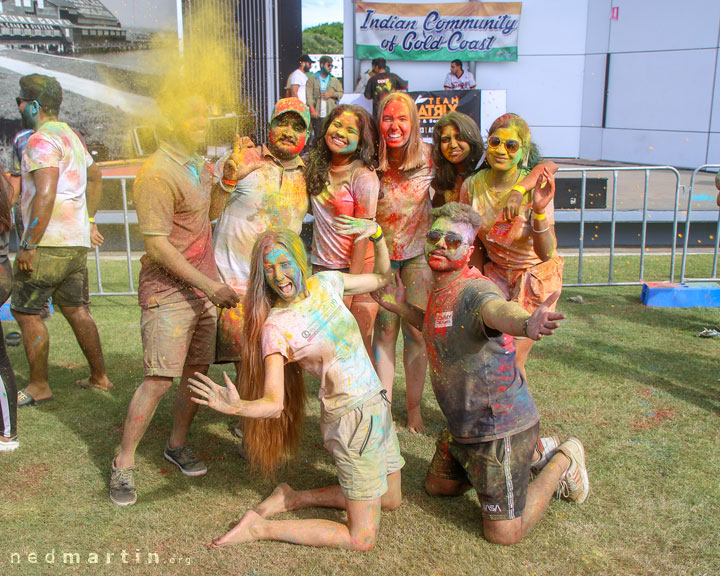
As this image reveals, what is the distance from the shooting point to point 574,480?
3.24 meters

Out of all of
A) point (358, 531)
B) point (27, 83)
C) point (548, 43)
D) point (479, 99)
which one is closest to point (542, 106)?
point (548, 43)

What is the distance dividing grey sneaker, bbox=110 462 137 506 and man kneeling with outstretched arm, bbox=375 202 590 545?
1621 mm

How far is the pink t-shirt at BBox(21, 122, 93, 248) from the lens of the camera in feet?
14.2

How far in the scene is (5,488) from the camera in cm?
348

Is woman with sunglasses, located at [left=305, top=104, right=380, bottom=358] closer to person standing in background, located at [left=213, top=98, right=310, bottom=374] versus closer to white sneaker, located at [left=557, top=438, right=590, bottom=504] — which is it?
person standing in background, located at [left=213, top=98, right=310, bottom=374]

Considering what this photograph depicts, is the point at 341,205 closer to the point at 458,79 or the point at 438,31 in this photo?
the point at 458,79

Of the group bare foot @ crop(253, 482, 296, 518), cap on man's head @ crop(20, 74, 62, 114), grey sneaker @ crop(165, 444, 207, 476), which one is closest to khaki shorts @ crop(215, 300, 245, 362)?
grey sneaker @ crop(165, 444, 207, 476)

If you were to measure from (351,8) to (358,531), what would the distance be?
1452cm

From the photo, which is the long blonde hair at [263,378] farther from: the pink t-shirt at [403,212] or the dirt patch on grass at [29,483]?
the dirt patch on grass at [29,483]

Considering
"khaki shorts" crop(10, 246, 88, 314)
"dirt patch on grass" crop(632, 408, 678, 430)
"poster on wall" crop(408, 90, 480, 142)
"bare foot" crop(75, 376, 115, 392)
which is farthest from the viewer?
"poster on wall" crop(408, 90, 480, 142)

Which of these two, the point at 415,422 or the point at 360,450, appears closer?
the point at 360,450

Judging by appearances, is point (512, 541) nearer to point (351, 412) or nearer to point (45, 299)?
point (351, 412)

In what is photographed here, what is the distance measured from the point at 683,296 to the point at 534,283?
4.11 metres

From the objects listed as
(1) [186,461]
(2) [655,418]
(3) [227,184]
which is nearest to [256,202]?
(3) [227,184]
